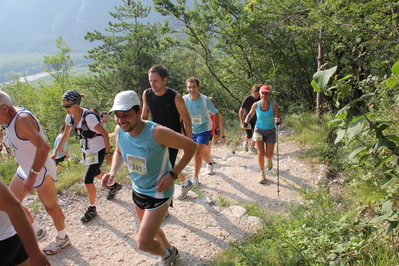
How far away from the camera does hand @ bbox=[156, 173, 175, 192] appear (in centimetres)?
252

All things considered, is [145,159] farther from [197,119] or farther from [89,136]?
[197,119]

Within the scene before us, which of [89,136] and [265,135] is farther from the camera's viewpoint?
[265,135]

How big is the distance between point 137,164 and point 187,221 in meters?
1.99

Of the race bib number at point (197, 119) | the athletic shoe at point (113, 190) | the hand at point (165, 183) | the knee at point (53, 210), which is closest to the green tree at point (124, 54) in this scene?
the race bib number at point (197, 119)

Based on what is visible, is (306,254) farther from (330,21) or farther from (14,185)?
(330,21)

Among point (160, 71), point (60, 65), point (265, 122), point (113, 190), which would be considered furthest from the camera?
point (60, 65)

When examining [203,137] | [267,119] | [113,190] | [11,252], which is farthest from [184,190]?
[11,252]

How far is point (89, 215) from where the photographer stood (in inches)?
171

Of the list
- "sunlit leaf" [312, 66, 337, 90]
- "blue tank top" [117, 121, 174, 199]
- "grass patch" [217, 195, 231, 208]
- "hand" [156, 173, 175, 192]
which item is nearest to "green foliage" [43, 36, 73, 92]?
"grass patch" [217, 195, 231, 208]

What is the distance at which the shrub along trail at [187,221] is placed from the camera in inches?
138

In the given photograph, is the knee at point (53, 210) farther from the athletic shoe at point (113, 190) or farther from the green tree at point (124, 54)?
the green tree at point (124, 54)

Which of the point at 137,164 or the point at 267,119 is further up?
the point at 137,164

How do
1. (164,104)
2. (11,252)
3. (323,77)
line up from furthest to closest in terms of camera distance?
(164,104) < (11,252) < (323,77)

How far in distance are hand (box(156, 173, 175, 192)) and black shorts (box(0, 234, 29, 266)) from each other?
1.15 meters
